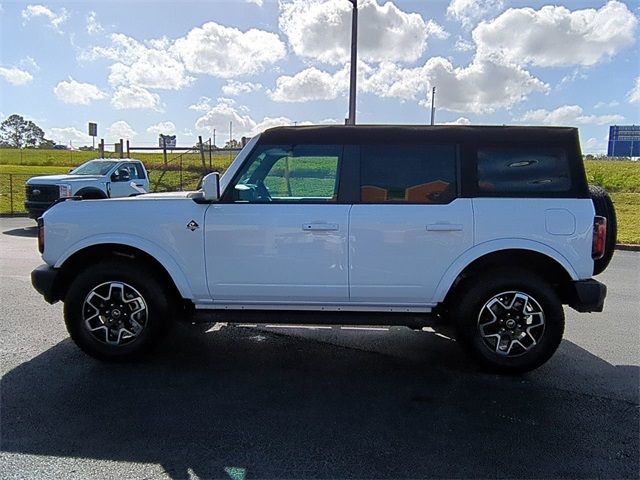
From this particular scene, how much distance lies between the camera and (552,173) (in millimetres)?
3773

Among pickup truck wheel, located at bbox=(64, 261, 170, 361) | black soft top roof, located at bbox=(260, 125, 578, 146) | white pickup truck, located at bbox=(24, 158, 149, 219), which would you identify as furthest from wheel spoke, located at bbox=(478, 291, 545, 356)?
white pickup truck, located at bbox=(24, 158, 149, 219)

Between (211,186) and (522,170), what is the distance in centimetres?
257

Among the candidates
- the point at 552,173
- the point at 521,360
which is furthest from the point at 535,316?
the point at 552,173

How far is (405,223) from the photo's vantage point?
368cm

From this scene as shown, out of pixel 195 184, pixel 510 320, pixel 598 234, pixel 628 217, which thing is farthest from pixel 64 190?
pixel 628 217

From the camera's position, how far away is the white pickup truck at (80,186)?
1157 centimetres

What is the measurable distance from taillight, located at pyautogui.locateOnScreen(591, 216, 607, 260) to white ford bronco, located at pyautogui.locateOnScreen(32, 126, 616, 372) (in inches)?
0.6

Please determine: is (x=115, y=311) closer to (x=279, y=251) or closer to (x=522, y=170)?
(x=279, y=251)

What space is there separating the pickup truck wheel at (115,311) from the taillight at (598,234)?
355cm

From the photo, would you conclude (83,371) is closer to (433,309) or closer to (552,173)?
(433,309)

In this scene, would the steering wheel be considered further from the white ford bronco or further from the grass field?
the grass field

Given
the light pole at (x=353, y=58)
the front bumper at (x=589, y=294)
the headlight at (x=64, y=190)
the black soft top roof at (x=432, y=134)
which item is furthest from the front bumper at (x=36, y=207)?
the front bumper at (x=589, y=294)

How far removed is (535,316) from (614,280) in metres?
4.67

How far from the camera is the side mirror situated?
3693 mm
